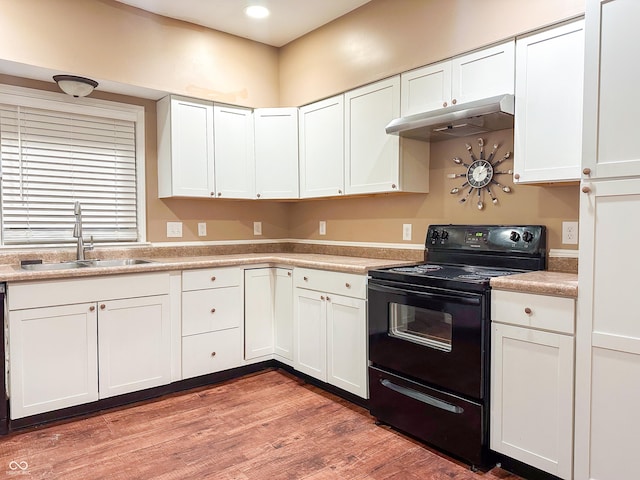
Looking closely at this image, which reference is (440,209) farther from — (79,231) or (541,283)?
(79,231)

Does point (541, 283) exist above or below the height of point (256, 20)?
below

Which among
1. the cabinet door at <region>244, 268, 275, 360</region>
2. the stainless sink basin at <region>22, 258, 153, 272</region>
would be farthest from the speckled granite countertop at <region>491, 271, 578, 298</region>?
the stainless sink basin at <region>22, 258, 153, 272</region>

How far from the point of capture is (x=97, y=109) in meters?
3.21

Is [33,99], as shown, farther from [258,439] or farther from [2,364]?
[258,439]

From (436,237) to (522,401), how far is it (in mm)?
1152

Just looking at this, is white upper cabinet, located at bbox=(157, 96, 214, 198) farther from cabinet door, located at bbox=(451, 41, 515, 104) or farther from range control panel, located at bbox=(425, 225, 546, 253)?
cabinet door, located at bbox=(451, 41, 515, 104)

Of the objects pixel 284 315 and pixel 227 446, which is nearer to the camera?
pixel 227 446

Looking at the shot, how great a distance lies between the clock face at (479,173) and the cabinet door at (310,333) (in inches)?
46.7

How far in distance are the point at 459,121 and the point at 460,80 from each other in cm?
32

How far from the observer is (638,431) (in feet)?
5.38

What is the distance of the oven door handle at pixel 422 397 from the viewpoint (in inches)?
84.3

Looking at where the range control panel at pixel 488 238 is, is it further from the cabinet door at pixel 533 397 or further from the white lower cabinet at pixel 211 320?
the white lower cabinet at pixel 211 320

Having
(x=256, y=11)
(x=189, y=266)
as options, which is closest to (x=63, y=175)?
(x=189, y=266)

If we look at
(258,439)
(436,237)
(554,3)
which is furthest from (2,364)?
(554,3)
